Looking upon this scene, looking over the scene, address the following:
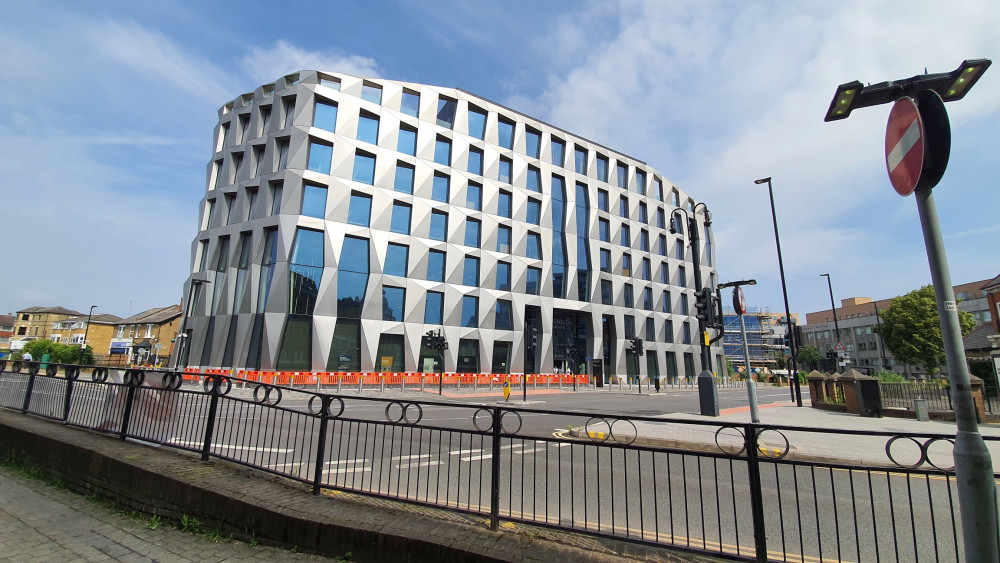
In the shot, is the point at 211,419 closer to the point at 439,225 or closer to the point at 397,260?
the point at 397,260

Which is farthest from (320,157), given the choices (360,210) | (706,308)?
(706,308)

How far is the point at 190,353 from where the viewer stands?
3105cm

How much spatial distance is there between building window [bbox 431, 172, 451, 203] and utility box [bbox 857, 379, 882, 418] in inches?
1116

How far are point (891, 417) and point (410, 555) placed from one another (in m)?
19.8

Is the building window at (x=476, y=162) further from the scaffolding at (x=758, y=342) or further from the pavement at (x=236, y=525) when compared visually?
the scaffolding at (x=758, y=342)

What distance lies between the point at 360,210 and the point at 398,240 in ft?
11.2

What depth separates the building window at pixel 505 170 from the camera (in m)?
38.7

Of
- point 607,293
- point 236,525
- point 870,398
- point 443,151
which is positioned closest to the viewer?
point 236,525

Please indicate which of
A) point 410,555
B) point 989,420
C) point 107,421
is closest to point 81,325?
point 107,421

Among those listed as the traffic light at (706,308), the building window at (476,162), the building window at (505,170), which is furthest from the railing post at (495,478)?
the building window at (505,170)

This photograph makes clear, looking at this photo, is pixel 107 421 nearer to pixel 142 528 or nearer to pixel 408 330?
pixel 142 528

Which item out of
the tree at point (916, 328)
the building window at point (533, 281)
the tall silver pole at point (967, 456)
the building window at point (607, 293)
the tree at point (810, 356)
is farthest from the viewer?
the tree at point (810, 356)

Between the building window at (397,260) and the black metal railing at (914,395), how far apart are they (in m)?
27.4

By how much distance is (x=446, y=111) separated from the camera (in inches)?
1492
